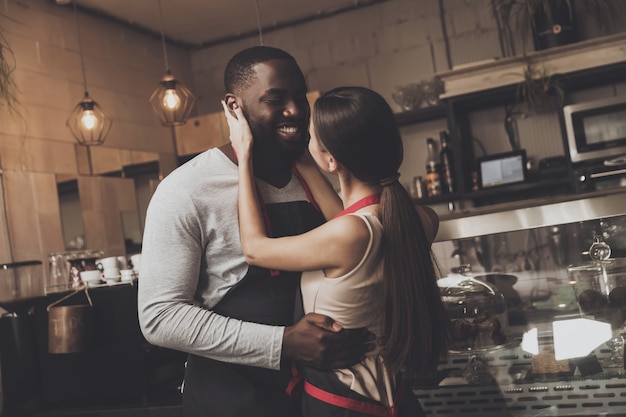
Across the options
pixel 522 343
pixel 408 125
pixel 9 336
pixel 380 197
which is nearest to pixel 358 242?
pixel 380 197

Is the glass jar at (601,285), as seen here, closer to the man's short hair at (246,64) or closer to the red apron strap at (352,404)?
the red apron strap at (352,404)

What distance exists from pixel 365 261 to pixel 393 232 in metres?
0.07

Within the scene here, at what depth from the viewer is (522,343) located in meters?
1.96

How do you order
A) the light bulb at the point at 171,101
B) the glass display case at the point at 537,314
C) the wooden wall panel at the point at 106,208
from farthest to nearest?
the wooden wall panel at the point at 106,208 < the light bulb at the point at 171,101 < the glass display case at the point at 537,314

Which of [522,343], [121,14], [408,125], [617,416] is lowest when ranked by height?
[617,416]

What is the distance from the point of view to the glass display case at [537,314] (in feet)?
6.02

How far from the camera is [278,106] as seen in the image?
1.45 metres

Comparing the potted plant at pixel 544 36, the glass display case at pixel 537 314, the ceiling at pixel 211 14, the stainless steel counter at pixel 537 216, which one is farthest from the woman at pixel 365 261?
the ceiling at pixel 211 14

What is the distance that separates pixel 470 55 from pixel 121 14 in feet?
8.19

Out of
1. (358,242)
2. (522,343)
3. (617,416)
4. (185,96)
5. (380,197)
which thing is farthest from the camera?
(185,96)

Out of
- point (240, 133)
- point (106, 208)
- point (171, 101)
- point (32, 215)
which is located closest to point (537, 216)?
point (240, 133)

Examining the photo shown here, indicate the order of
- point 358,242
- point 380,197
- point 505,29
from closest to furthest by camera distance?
point 358,242 → point 380,197 → point 505,29

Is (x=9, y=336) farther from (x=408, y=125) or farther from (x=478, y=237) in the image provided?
(x=408, y=125)

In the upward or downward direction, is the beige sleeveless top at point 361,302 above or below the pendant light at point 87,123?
below
